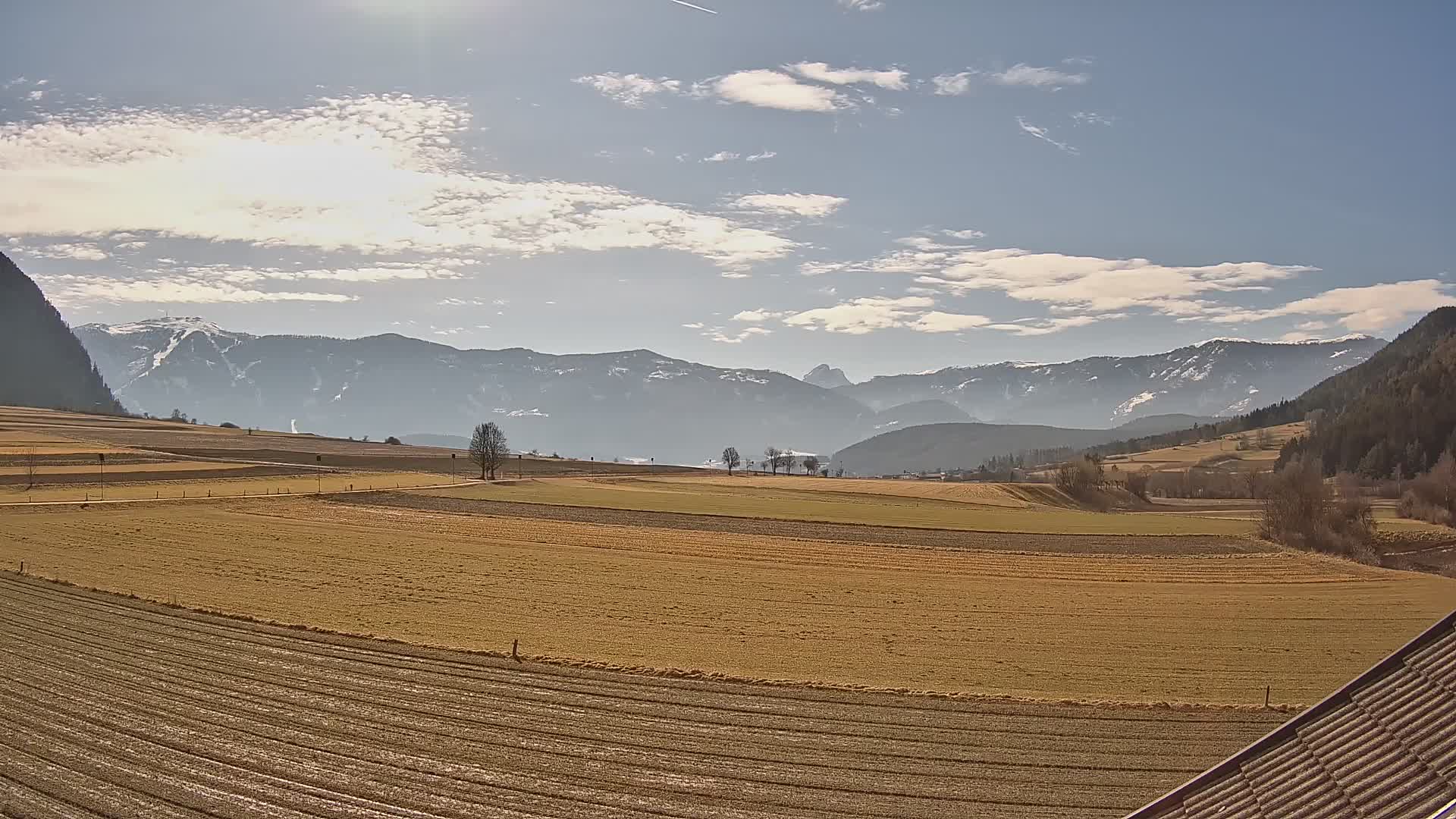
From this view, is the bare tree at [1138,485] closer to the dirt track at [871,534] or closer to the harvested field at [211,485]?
the dirt track at [871,534]

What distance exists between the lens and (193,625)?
31938 mm

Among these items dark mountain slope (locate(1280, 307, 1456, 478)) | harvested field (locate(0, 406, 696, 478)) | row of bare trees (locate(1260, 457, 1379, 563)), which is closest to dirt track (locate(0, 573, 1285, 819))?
row of bare trees (locate(1260, 457, 1379, 563))

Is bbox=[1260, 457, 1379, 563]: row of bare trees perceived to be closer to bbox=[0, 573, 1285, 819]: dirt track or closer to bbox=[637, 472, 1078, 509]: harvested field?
bbox=[637, 472, 1078, 509]: harvested field

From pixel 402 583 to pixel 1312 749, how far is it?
38205 millimetres

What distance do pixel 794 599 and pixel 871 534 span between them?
28.3 metres

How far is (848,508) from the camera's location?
89000 mm

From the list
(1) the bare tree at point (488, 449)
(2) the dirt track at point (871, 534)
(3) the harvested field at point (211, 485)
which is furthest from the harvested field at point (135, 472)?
(2) the dirt track at point (871, 534)

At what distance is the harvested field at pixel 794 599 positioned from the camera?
1166 inches

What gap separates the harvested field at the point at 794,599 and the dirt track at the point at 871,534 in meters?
3.44

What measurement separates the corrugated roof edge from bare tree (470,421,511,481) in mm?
113322

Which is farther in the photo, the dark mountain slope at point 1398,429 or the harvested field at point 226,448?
the dark mountain slope at point 1398,429

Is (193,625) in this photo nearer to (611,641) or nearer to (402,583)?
(402,583)

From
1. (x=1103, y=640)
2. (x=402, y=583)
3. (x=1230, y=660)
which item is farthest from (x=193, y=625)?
(x=1230, y=660)

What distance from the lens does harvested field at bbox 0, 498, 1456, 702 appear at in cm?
2962
